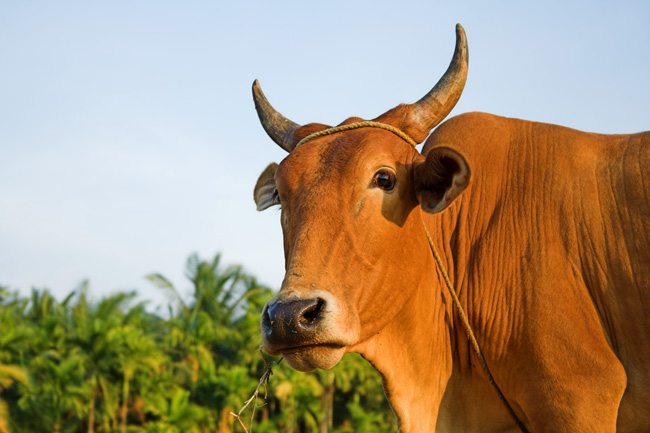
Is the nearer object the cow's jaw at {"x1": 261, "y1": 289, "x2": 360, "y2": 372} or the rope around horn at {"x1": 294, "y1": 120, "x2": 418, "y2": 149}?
the cow's jaw at {"x1": 261, "y1": 289, "x2": 360, "y2": 372}

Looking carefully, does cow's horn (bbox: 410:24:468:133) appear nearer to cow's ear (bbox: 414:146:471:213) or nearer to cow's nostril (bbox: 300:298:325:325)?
cow's ear (bbox: 414:146:471:213)

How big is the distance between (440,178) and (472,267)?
0.64 m

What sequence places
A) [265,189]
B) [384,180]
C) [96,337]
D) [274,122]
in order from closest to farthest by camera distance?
1. [384,180]
2. [274,122]
3. [265,189]
4. [96,337]

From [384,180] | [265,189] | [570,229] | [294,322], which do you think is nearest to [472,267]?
[570,229]

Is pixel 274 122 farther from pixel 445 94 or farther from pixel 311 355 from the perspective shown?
pixel 311 355

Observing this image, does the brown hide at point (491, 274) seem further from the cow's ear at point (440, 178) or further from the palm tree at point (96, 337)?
the palm tree at point (96, 337)

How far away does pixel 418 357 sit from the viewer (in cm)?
396

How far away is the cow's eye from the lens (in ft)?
12.1

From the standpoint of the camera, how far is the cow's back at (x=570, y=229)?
360 cm

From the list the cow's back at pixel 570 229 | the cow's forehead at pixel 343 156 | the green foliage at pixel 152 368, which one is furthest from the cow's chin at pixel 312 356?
the green foliage at pixel 152 368

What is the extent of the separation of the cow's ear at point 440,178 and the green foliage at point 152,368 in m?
28.2

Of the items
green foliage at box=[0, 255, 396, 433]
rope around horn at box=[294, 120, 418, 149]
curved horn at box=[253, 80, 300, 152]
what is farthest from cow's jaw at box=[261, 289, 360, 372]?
green foliage at box=[0, 255, 396, 433]

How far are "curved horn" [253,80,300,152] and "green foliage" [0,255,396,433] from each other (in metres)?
27.3

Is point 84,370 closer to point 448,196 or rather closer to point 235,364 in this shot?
point 235,364
